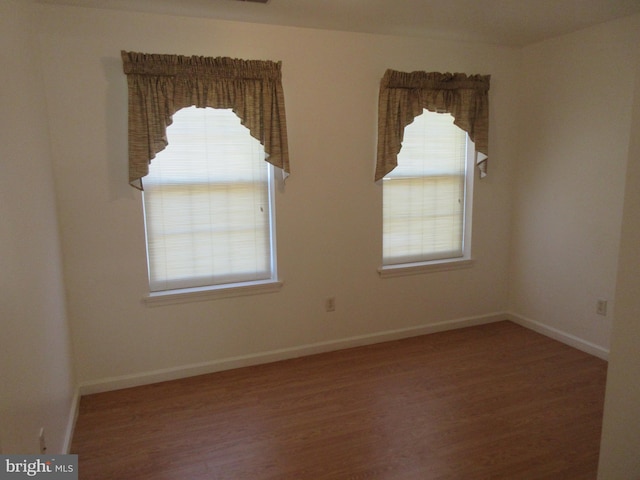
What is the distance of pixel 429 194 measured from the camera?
384 cm

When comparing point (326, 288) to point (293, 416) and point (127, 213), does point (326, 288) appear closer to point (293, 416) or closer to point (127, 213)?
point (293, 416)

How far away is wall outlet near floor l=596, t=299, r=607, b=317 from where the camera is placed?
3379 mm

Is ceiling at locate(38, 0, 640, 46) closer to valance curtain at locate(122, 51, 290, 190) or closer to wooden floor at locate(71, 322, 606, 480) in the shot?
valance curtain at locate(122, 51, 290, 190)

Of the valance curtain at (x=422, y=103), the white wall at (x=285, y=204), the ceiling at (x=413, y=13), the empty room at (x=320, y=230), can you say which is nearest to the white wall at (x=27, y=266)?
the empty room at (x=320, y=230)

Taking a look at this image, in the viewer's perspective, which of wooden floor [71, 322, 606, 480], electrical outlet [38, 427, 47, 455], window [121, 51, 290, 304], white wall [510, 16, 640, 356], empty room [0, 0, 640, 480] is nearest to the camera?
electrical outlet [38, 427, 47, 455]

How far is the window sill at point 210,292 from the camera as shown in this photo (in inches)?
121

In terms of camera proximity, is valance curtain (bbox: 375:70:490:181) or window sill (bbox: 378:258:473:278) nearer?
valance curtain (bbox: 375:70:490:181)

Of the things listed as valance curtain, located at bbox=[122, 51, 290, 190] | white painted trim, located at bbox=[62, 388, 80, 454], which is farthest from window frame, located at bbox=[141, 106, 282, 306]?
white painted trim, located at bbox=[62, 388, 80, 454]

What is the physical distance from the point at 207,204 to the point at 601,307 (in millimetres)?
3179

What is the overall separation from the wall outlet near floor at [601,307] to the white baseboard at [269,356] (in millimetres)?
962

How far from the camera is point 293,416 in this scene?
2.69m

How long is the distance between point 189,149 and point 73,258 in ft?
3.49

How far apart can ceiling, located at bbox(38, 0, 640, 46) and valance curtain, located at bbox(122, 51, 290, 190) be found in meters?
0.30

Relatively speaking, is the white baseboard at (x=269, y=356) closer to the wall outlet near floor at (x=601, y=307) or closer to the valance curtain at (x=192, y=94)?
the wall outlet near floor at (x=601, y=307)
